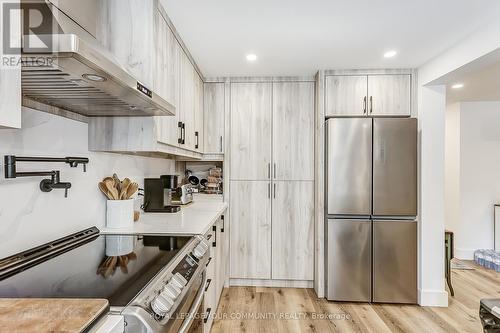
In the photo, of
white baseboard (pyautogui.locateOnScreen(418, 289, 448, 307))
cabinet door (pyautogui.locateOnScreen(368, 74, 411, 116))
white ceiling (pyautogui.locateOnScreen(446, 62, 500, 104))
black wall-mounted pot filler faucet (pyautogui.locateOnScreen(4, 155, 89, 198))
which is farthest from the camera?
white ceiling (pyautogui.locateOnScreen(446, 62, 500, 104))

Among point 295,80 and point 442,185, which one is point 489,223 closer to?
point 442,185

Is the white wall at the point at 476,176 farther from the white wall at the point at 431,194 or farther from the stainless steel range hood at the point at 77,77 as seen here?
the stainless steel range hood at the point at 77,77

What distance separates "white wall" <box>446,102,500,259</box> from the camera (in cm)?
438

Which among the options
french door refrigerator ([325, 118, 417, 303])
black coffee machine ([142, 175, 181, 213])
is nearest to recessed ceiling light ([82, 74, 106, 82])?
black coffee machine ([142, 175, 181, 213])

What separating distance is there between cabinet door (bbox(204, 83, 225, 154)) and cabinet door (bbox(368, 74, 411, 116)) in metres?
1.65

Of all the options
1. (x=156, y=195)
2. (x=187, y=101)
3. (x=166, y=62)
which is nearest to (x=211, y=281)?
(x=156, y=195)

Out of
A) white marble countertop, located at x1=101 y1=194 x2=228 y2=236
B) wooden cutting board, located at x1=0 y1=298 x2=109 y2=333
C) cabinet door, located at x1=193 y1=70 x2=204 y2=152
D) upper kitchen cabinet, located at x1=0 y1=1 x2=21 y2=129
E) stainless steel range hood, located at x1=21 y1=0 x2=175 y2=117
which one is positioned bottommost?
white marble countertop, located at x1=101 y1=194 x2=228 y2=236

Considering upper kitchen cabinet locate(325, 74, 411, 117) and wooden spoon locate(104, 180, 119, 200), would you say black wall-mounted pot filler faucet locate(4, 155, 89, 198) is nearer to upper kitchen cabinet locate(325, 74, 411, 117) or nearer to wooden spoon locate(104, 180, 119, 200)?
wooden spoon locate(104, 180, 119, 200)

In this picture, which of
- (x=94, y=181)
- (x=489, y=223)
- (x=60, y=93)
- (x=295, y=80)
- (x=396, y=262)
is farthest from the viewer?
(x=489, y=223)

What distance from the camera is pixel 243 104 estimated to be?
3.28 metres

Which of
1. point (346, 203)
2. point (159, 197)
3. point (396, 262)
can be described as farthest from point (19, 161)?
point (396, 262)

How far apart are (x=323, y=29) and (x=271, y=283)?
2.66 meters

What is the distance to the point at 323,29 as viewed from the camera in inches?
83.3

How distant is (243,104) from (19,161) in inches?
93.3
